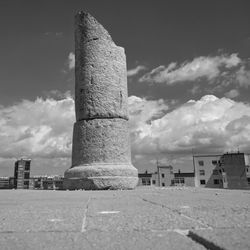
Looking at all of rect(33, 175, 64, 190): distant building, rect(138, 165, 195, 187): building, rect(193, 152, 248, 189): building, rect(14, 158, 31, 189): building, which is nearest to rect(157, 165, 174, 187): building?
rect(138, 165, 195, 187): building

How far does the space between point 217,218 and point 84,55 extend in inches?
276

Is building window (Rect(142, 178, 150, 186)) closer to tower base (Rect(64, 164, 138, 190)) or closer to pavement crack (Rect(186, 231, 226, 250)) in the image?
tower base (Rect(64, 164, 138, 190))

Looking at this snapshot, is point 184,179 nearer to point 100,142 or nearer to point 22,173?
point 22,173

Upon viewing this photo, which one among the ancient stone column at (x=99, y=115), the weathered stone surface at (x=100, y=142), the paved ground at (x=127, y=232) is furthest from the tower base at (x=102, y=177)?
the paved ground at (x=127, y=232)

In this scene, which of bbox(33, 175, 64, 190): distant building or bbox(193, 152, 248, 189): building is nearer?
bbox(33, 175, 64, 190): distant building

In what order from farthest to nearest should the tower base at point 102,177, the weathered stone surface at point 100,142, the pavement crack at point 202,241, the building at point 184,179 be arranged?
the building at point 184,179 → the weathered stone surface at point 100,142 → the tower base at point 102,177 → the pavement crack at point 202,241

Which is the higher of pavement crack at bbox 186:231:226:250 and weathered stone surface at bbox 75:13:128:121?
weathered stone surface at bbox 75:13:128:121

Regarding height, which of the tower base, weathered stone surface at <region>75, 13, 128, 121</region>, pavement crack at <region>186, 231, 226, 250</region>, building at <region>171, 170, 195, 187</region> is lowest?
pavement crack at <region>186, 231, 226, 250</region>

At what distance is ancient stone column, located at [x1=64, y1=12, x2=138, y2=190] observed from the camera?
7.27 m

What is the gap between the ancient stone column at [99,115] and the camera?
286 inches

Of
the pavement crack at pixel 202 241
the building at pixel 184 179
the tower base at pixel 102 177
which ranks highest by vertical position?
the building at pixel 184 179

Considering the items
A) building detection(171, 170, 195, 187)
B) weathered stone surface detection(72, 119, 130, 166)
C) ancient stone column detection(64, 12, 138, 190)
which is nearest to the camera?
ancient stone column detection(64, 12, 138, 190)

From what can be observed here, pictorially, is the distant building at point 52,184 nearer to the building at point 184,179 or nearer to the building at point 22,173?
the building at point 22,173

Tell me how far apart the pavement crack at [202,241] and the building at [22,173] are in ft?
117
